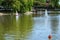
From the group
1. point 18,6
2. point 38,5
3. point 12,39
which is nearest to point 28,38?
point 12,39

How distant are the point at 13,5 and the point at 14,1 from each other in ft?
2.77

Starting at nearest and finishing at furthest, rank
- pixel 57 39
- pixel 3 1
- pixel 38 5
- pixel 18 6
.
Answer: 1. pixel 57 39
2. pixel 18 6
3. pixel 3 1
4. pixel 38 5

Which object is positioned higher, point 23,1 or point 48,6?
point 23,1

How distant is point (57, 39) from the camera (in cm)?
1408

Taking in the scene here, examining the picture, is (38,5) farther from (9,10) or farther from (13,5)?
(13,5)

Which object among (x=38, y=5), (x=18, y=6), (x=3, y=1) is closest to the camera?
(x=18, y=6)

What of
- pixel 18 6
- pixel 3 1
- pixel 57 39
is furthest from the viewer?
pixel 3 1

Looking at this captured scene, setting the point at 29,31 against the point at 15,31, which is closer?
the point at 29,31

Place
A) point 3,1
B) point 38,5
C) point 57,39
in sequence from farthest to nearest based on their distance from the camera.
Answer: point 38,5 < point 3,1 < point 57,39

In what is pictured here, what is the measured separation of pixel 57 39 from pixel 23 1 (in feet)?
104

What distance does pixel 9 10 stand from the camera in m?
51.0

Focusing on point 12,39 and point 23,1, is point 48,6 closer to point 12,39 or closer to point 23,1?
point 23,1

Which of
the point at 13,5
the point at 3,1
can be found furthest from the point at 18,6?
the point at 3,1

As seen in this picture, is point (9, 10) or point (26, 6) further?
point (9, 10)
